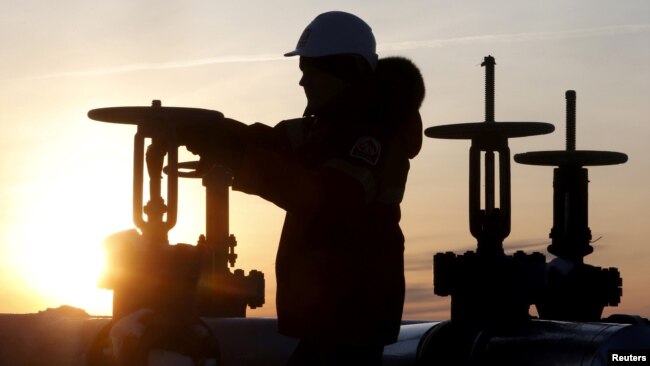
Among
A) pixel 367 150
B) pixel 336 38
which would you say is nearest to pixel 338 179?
pixel 367 150

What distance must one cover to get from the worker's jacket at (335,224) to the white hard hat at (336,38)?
452 mm

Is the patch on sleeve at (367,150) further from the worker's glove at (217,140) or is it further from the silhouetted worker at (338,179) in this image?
the worker's glove at (217,140)

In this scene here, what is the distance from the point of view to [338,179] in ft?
21.6

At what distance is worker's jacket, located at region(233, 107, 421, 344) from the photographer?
6609 mm

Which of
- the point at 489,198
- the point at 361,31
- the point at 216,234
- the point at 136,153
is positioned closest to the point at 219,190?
the point at 216,234

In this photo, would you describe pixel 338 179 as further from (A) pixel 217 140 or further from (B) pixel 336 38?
(B) pixel 336 38

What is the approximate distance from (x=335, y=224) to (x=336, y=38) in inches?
45.1

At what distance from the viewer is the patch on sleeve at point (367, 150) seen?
663 centimetres

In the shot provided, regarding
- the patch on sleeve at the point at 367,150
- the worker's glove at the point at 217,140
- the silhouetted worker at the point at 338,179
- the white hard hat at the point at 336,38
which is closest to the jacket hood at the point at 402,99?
the silhouetted worker at the point at 338,179

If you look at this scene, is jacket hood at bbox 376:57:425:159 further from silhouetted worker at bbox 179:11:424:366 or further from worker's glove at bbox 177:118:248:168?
worker's glove at bbox 177:118:248:168

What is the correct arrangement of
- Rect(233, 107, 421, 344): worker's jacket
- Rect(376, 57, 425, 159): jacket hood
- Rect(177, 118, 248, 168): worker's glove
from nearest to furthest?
1. Rect(233, 107, 421, 344): worker's jacket
2. Rect(177, 118, 248, 168): worker's glove
3. Rect(376, 57, 425, 159): jacket hood

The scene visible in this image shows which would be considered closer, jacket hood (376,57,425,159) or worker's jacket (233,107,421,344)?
worker's jacket (233,107,421,344)

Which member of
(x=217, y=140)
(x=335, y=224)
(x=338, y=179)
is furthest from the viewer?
(x=217, y=140)

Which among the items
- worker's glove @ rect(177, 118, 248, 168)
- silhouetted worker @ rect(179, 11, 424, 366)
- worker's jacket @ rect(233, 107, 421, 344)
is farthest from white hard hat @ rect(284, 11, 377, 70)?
worker's glove @ rect(177, 118, 248, 168)
